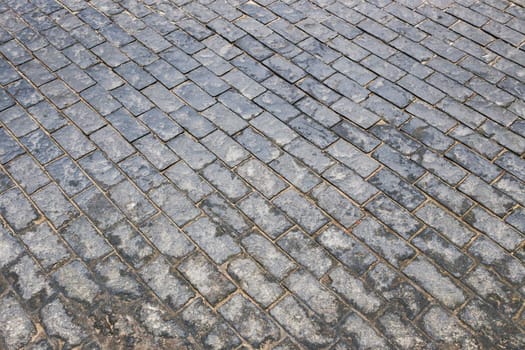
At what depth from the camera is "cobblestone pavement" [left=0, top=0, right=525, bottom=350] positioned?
147 inches

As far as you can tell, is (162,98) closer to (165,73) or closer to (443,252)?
(165,73)

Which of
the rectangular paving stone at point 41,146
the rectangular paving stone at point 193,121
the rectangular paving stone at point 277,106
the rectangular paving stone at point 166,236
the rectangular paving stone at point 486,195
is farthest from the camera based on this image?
the rectangular paving stone at point 277,106

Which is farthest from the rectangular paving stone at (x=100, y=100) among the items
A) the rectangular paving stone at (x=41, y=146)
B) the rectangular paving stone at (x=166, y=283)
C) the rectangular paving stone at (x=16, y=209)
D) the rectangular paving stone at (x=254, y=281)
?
the rectangular paving stone at (x=254, y=281)

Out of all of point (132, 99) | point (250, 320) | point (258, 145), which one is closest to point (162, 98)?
point (132, 99)

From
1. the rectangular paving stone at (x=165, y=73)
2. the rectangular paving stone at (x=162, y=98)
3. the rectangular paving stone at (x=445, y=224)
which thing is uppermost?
the rectangular paving stone at (x=165, y=73)

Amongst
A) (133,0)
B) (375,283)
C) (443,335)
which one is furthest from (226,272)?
(133,0)

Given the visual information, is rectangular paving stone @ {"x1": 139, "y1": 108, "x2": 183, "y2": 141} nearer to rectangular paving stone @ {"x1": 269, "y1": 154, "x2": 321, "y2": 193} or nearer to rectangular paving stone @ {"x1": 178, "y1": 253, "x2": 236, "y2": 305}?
rectangular paving stone @ {"x1": 269, "y1": 154, "x2": 321, "y2": 193}

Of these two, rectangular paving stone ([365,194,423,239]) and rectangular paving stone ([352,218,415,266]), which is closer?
rectangular paving stone ([352,218,415,266])

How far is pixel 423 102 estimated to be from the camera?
5211mm

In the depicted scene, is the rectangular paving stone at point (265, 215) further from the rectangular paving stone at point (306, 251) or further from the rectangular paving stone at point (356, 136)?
the rectangular paving stone at point (356, 136)

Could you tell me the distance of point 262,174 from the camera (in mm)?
4598

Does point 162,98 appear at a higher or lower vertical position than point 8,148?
higher

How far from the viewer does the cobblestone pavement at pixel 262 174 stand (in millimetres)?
3746

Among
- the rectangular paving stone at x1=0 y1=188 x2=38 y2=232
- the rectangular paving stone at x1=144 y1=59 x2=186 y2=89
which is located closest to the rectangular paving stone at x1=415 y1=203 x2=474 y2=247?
the rectangular paving stone at x1=144 y1=59 x2=186 y2=89
